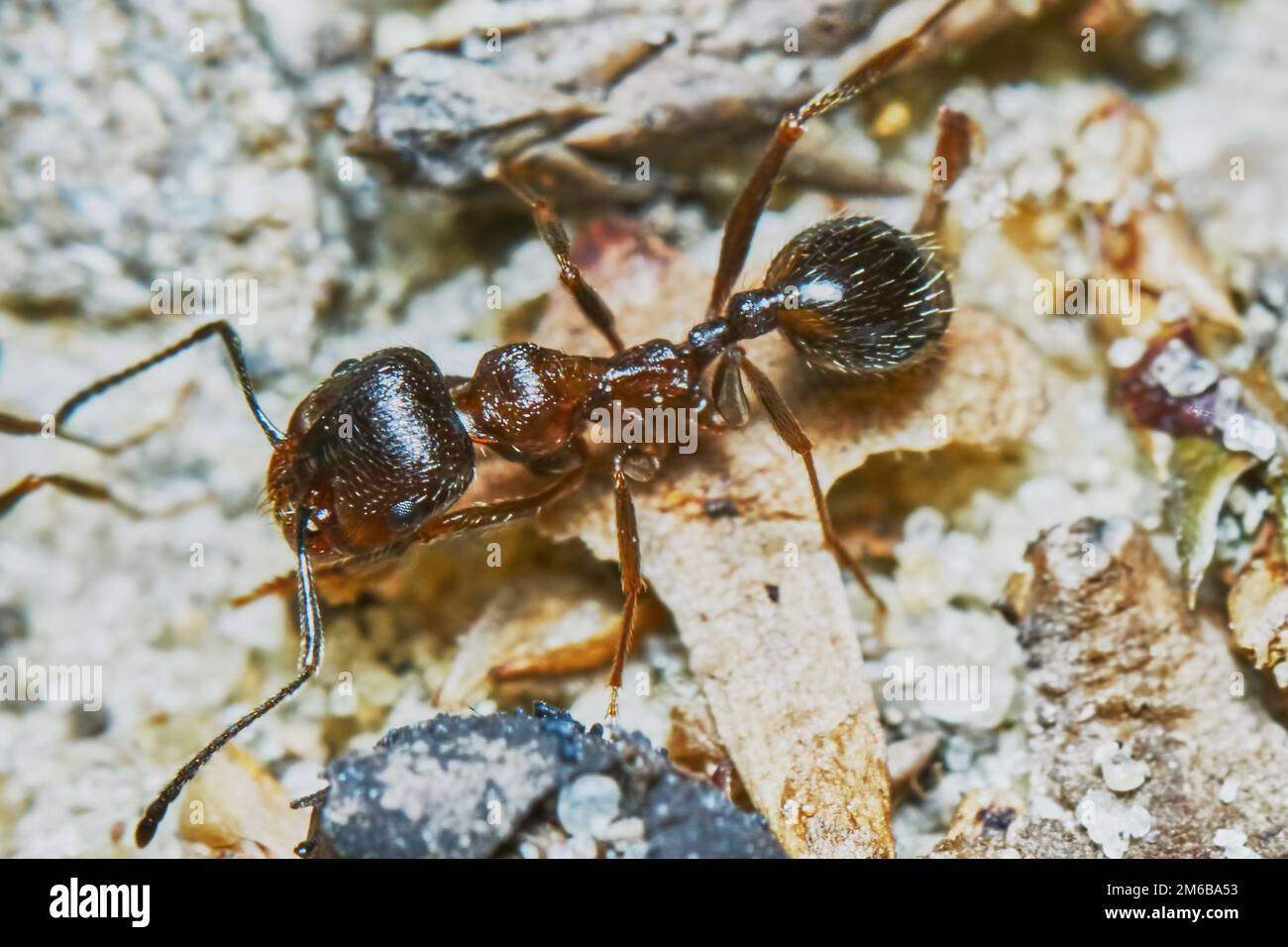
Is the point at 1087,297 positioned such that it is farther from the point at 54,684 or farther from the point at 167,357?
the point at 54,684

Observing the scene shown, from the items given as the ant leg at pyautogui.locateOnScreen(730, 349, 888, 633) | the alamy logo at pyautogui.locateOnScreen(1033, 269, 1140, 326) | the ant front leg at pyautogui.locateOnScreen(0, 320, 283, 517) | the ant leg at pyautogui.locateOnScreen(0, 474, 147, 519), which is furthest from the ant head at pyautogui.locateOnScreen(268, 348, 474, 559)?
the alamy logo at pyautogui.locateOnScreen(1033, 269, 1140, 326)

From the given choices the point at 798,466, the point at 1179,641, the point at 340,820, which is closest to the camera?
the point at 340,820

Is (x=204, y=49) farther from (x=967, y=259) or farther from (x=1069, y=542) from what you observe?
(x=1069, y=542)

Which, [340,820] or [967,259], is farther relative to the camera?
[967,259]

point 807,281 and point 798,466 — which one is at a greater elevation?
point 807,281

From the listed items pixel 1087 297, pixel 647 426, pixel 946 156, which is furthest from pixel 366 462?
pixel 1087 297

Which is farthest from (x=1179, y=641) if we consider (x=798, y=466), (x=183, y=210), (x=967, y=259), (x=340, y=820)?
(x=183, y=210)
